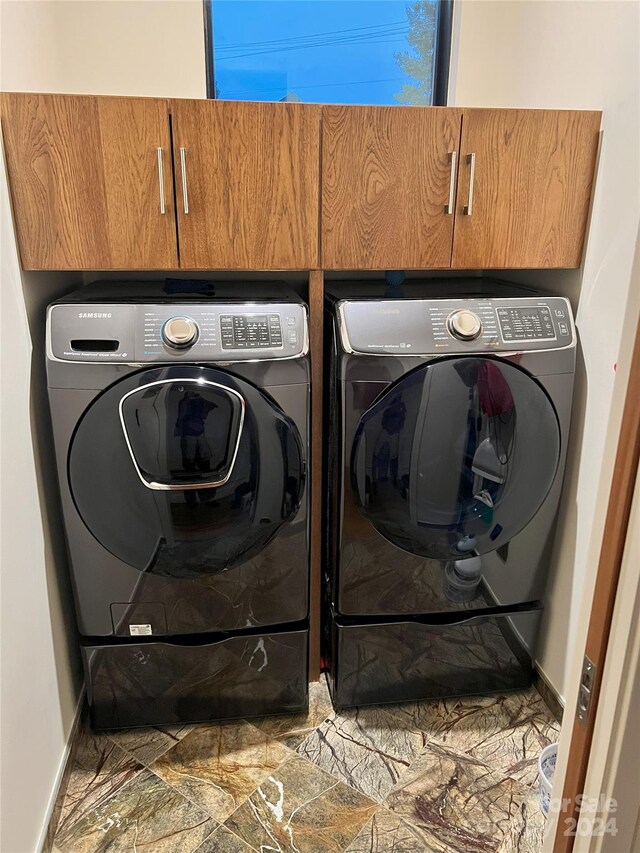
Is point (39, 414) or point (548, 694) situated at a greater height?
point (39, 414)

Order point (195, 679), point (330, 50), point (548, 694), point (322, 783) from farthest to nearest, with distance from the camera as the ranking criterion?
point (330, 50) < point (548, 694) < point (195, 679) < point (322, 783)

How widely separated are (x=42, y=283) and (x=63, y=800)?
1330mm

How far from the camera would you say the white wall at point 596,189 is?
4.68 feet

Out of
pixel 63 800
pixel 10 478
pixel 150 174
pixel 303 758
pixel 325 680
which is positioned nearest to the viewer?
pixel 10 478

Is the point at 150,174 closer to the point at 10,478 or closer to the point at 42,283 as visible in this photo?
the point at 42,283

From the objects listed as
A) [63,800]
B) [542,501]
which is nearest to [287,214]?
[542,501]

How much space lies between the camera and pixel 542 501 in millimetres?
1686

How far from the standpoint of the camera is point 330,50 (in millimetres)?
2195

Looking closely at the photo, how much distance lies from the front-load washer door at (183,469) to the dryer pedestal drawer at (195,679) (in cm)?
26

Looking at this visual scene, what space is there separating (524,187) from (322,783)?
1641 millimetres

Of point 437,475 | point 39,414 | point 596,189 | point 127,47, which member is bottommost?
point 437,475

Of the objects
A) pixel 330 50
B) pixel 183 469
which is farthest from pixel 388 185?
pixel 330 50

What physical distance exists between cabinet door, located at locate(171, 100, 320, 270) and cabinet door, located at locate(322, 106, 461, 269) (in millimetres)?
50

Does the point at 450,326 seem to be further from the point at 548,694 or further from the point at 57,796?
the point at 57,796
